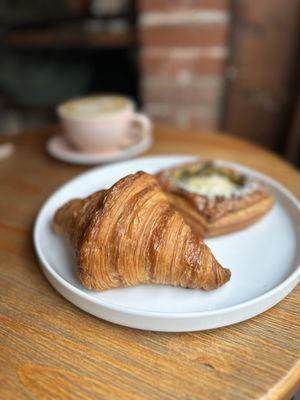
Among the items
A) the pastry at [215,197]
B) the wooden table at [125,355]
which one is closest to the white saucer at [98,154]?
the pastry at [215,197]

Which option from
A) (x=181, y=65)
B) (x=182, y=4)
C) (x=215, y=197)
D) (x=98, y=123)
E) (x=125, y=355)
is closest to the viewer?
(x=125, y=355)

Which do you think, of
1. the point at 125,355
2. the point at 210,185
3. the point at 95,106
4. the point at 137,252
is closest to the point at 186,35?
the point at 95,106

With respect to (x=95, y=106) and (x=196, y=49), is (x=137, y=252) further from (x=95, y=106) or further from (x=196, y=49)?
(x=196, y=49)

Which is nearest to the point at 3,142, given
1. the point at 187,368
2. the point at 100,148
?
the point at 100,148

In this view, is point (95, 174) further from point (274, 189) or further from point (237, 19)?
point (237, 19)

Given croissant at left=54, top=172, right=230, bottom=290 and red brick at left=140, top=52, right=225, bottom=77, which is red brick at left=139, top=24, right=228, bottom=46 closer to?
red brick at left=140, top=52, right=225, bottom=77

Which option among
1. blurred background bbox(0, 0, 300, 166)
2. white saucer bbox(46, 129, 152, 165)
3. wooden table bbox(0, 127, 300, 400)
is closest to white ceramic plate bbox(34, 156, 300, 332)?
wooden table bbox(0, 127, 300, 400)
